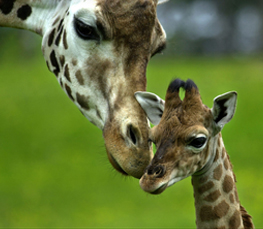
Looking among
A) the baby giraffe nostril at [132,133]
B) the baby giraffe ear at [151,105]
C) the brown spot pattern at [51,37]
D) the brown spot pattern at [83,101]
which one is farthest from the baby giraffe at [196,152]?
the brown spot pattern at [51,37]

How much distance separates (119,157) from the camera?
14.5 ft

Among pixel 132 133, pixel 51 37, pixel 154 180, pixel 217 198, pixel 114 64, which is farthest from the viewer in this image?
pixel 51 37

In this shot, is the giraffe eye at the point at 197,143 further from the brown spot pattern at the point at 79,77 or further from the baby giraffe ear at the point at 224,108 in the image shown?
the brown spot pattern at the point at 79,77

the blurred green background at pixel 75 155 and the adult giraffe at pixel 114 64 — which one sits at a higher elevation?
the adult giraffe at pixel 114 64

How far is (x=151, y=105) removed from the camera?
4.61 m

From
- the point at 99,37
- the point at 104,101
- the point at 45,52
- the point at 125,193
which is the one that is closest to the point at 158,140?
the point at 104,101

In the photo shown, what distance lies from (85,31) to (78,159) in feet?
34.6

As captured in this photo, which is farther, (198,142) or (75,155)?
(75,155)

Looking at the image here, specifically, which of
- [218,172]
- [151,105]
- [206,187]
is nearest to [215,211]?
[206,187]

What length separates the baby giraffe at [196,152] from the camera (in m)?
4.41

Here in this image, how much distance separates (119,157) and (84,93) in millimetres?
758

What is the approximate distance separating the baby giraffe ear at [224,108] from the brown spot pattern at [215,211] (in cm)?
69

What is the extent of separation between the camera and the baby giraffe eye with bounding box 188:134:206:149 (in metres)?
4.48

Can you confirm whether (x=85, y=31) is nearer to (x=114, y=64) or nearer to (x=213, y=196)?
(x=114, y=64)
